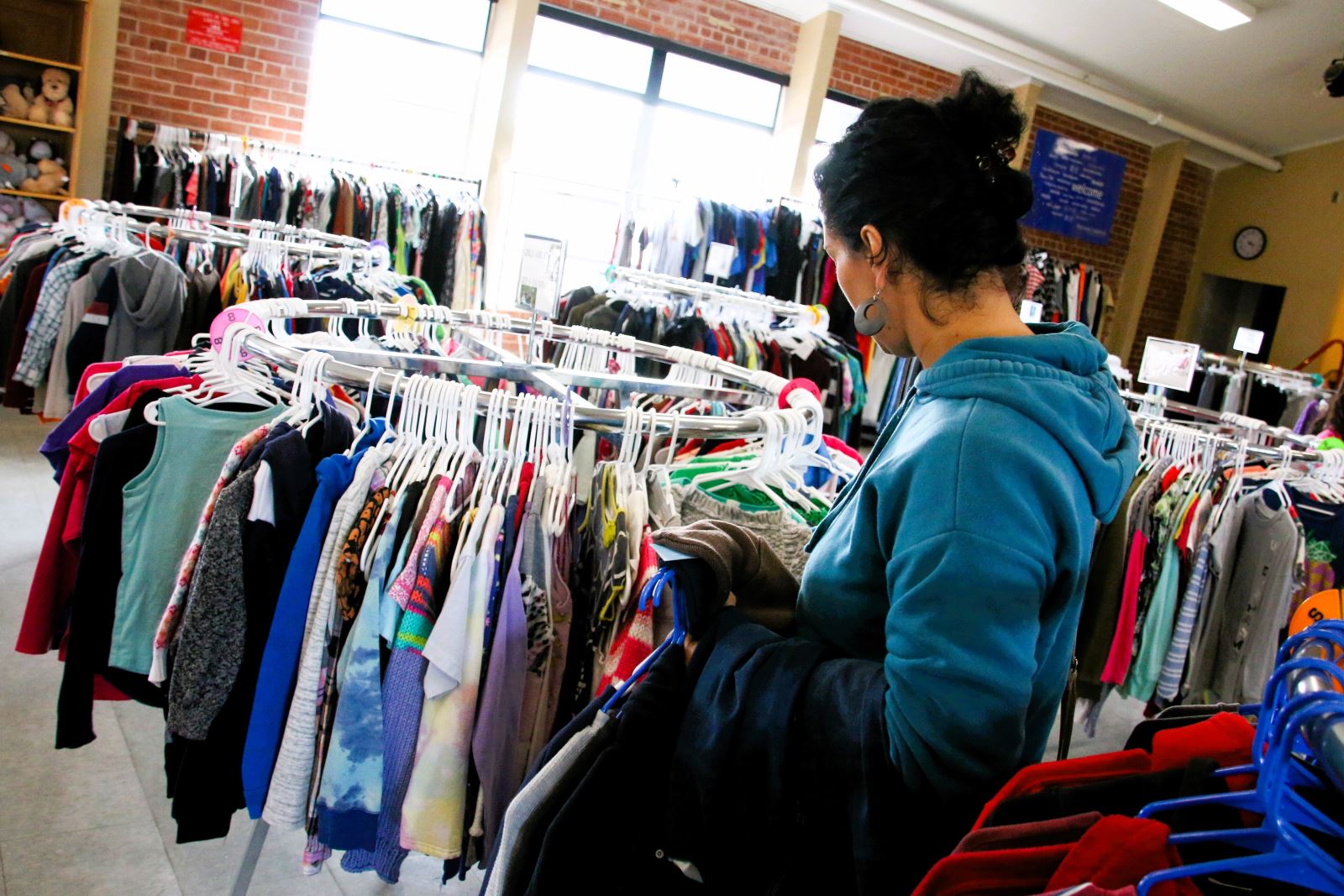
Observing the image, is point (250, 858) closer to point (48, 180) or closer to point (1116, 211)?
point (48, 180)

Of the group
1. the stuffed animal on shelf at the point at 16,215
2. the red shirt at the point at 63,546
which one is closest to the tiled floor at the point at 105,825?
the red shirt at the point at 63,546

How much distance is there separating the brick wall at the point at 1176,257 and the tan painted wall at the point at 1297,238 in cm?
25

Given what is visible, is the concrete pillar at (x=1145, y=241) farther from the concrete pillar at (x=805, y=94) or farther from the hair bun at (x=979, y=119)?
the hair bun at (x=979, y=119)

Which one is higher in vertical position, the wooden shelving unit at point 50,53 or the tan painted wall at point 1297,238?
the tan painted wall at point 1297,238

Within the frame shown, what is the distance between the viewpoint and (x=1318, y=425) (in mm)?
5246

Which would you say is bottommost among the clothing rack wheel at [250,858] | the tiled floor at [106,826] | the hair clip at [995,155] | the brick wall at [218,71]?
the tiled floor at [106,826]

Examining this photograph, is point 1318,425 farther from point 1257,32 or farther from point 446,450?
point 446,450

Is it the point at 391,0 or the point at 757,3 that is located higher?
the point at 757,3

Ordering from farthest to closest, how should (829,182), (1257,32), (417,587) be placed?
(1257,32)
(417,587)
(829,182)

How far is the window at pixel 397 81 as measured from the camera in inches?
240

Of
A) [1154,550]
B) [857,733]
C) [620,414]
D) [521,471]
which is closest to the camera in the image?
[857,733]

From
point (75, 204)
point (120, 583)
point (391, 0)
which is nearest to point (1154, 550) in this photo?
point (120, 583)

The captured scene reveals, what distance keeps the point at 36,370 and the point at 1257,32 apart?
7351 mm

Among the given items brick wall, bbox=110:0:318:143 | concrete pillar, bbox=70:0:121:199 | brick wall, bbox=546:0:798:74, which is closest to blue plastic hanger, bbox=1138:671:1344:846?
concrete pillar, bbox=70:0:121:199
